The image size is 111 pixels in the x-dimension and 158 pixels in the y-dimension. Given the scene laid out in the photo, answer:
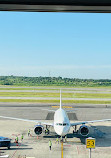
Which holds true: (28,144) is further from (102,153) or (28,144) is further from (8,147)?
(102,153)

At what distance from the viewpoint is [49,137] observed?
25609mm

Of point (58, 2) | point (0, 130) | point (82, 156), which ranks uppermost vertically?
point (58, 2)

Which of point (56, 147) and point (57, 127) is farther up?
point (57, 127)

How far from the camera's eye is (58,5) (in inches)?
165

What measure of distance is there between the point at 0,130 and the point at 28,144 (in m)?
8.04

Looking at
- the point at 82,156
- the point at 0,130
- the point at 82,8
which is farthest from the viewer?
the point at 0,130

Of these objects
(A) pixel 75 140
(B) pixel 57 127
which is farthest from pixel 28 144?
(A) pixel 75 140

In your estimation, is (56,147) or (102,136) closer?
(56,147)

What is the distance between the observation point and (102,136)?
2689 centimetres

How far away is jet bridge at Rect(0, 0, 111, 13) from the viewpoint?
4098 millimetres

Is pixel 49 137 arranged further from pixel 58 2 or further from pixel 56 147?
pixel 58 2

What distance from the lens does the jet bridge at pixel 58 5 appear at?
13.4 feet

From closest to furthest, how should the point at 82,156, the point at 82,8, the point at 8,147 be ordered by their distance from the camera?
1. the point at 82,8
2. the point at 82,156
3. the point at 8,147

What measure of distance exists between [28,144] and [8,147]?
2684 millimetres
